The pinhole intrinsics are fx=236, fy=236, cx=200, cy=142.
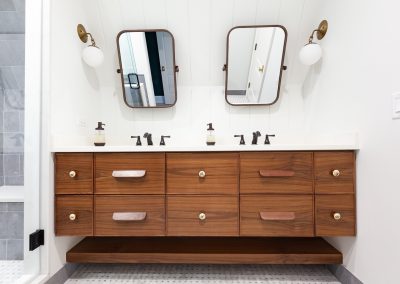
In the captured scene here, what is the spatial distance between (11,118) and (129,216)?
1281mm

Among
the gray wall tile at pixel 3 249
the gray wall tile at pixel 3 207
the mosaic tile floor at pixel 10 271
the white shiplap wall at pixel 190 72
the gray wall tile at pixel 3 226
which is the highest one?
the white shiplap wall at pixel 190 72

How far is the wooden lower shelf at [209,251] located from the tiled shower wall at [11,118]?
474mm

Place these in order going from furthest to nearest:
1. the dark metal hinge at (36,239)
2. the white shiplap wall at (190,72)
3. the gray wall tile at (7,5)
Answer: the white shiplap wall at (190,72), the gray wall tile at (7,5), the dark metal hinge at (36,239)

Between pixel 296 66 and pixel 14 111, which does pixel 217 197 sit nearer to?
pixel 296 66

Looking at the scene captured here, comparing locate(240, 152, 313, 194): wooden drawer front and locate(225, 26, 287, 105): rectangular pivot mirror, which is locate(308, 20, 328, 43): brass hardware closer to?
locate(225, 26, 287, 105): rectangular pivot mirror

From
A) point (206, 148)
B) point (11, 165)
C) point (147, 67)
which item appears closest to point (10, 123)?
point (11, 165)

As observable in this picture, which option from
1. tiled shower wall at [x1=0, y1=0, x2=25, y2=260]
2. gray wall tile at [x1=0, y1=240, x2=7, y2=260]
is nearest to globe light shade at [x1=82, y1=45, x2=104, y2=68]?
tiled shower wall at [x1=0, y1=0, x2=25, y2=260]

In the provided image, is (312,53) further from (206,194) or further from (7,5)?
(7,5)

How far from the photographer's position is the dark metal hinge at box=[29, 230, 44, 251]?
1.28 metres

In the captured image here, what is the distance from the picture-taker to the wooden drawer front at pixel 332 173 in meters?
1.33

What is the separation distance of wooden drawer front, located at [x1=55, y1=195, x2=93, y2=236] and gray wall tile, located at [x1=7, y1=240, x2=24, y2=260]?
0.51 meters

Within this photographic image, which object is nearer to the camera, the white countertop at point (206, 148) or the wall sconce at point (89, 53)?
the white countertop at point (206, 148)

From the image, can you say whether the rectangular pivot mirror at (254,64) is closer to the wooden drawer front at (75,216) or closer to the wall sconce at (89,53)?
the wall sconce at (89,53)

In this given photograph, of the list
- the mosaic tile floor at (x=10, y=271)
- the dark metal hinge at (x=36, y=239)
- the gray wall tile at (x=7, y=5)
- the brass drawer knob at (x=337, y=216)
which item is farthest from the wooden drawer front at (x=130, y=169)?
the gray wall tile at (x=7, y=5)
